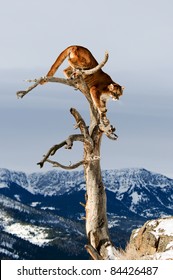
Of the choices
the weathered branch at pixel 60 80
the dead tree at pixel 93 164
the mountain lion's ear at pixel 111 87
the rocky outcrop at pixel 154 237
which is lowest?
the rocky outcrop at pixel 154 237

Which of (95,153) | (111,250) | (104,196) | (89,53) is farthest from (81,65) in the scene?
(111,250)

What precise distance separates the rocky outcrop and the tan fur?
253 inches

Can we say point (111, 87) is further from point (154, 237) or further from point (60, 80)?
point (154, 237)

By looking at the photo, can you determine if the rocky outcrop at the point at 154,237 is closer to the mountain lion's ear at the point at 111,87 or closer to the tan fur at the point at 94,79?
the tan fur at the point at 94,79

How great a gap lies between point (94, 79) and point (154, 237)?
7.66m

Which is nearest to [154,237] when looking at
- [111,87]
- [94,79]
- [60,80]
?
[111,87]

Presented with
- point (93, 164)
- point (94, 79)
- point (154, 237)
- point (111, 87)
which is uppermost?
point (94, 79)

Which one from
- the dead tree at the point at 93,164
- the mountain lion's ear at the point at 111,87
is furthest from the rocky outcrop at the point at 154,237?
the mountain lion's ear at the point at 111,87

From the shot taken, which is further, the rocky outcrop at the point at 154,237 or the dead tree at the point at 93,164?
the rocky outcrop at the point at 154,237

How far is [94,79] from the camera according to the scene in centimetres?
2223

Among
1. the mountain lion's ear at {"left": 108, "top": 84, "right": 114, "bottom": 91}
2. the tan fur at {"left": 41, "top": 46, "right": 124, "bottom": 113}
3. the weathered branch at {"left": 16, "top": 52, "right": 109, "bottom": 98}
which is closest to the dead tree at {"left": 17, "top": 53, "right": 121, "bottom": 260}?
the weathered branch at {"left": 16, "top": 52, "right": 109, "bottom": 98}

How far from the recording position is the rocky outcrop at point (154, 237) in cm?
2380

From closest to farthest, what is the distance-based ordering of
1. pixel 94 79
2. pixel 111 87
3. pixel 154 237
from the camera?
pixel 111 87 → pixel 94 79 → pixel 154 237

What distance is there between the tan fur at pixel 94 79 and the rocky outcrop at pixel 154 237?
253 inches
